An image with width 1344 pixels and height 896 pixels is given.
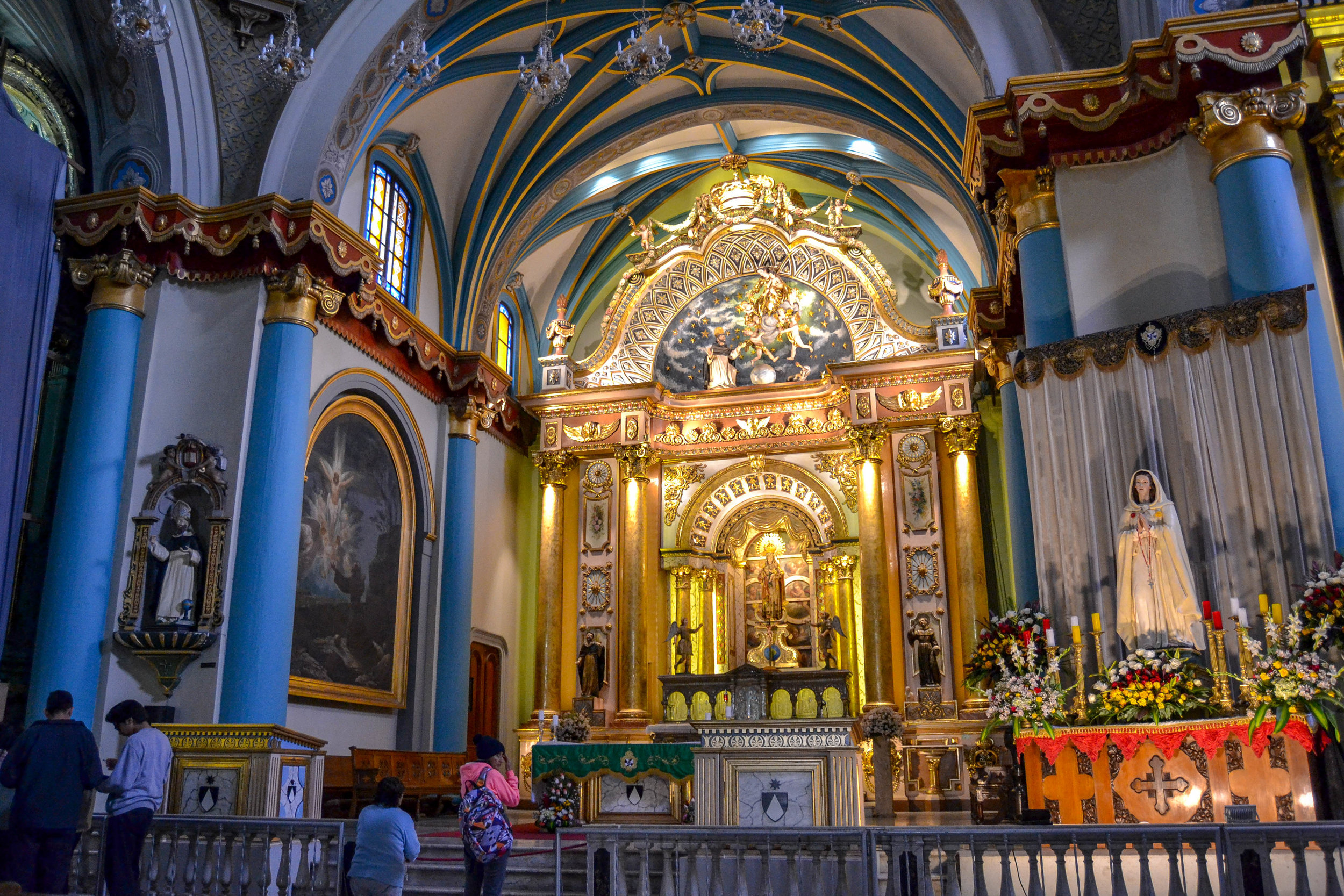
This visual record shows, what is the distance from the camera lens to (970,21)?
412 inches

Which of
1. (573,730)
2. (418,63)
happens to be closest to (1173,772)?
(418,63)

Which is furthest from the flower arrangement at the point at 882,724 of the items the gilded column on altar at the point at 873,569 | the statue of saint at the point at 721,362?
the statue of saint at the point at 721,362

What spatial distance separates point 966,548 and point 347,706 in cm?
962

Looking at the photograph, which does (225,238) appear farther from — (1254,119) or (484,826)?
(1254,119)

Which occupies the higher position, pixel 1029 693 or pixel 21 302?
pixel 21 302

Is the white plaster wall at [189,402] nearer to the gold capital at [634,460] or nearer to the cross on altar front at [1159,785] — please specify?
the gold capital at [634,460]

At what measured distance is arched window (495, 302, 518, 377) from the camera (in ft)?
66.1

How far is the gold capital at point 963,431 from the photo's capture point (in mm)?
17797

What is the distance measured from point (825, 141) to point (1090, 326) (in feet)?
34.9

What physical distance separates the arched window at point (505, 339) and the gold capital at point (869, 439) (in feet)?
21.4

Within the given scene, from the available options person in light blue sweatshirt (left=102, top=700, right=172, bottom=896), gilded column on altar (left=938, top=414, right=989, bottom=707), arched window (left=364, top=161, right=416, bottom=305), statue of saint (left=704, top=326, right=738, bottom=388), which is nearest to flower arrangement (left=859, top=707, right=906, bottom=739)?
gilded column on altar (left=938, top=414, right=989, bottom=707)

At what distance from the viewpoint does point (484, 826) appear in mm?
6172

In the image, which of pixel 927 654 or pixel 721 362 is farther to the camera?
pixel 721 362

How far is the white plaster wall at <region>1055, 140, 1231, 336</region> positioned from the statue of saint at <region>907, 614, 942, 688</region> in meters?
8.50
